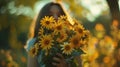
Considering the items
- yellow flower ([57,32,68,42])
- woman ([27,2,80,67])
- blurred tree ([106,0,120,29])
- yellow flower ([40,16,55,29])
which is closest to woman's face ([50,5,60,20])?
woman ([27,2,80,67])

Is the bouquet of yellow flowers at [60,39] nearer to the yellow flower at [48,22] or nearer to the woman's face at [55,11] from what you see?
the yellow flower at [48,22]

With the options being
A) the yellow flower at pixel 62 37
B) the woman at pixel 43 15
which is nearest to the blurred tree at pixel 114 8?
the woman at pixel 43 15

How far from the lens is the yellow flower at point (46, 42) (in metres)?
4.02

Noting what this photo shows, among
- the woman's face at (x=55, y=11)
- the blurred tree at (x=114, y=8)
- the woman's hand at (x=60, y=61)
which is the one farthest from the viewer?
the blurred tree at (x=114, y=8)

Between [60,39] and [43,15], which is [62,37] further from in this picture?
[43,15]

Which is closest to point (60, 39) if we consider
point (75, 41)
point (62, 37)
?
point (62, 37)

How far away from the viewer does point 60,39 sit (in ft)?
13.3

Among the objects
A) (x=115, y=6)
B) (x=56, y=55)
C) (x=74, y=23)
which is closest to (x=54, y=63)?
(x=56, y=55)

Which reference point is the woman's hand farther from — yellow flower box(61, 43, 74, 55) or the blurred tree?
the blurred tree

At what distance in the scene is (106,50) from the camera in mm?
8383

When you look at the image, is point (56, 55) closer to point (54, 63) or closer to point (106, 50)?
point (54, 63)

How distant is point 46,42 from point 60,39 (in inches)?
4.5

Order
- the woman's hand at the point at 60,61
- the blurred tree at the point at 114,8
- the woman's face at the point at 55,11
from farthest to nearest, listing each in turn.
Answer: the blurred tree at the point at 114,8, the woman's face at the point at 55,11, the woman's hand at the point at 60,61

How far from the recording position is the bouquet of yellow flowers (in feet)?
13.2
